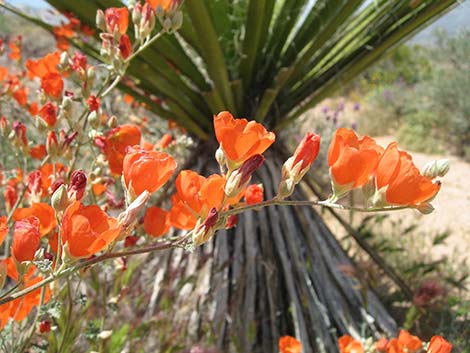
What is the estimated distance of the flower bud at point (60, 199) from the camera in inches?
24.0

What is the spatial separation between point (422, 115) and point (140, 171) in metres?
6.58

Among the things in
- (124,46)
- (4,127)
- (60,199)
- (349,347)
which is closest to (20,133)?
(4,127)

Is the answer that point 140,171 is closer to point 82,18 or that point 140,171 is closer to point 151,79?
point 151,79

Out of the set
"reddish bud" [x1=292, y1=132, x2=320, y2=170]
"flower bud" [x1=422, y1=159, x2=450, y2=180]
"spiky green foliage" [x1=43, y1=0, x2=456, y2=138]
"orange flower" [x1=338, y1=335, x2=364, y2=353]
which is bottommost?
"orange flower" [x1=338, y1=335, x2=364, y2=353]

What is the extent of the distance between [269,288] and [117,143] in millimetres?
815

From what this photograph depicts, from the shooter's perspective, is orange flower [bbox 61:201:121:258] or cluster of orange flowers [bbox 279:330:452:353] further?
cluster of orange flowers [bbox 279:330:452:353]

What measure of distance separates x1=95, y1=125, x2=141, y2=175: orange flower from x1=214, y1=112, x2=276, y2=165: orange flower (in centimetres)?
35

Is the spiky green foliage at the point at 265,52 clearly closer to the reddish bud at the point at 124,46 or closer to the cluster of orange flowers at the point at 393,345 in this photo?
the reddish bud at the point at 124,46

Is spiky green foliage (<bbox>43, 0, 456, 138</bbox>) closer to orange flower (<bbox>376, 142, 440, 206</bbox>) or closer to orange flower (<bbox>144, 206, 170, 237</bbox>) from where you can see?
orange flower (<bbox>144, 206, 170, 237</bbox>)

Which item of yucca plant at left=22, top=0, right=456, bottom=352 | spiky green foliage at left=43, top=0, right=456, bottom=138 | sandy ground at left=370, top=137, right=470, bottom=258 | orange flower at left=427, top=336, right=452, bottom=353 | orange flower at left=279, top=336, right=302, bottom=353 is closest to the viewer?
orange flower at left=427, top=336, right=452, bottom=353

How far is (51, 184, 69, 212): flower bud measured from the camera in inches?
24.0

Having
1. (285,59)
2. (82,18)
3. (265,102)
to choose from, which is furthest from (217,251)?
(82,18)

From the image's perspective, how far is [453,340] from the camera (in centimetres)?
141

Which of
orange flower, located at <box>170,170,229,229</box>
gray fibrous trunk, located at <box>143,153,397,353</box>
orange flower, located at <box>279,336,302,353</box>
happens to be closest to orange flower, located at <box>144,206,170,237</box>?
orange flower, located at <box>170,170,229,229</box>
